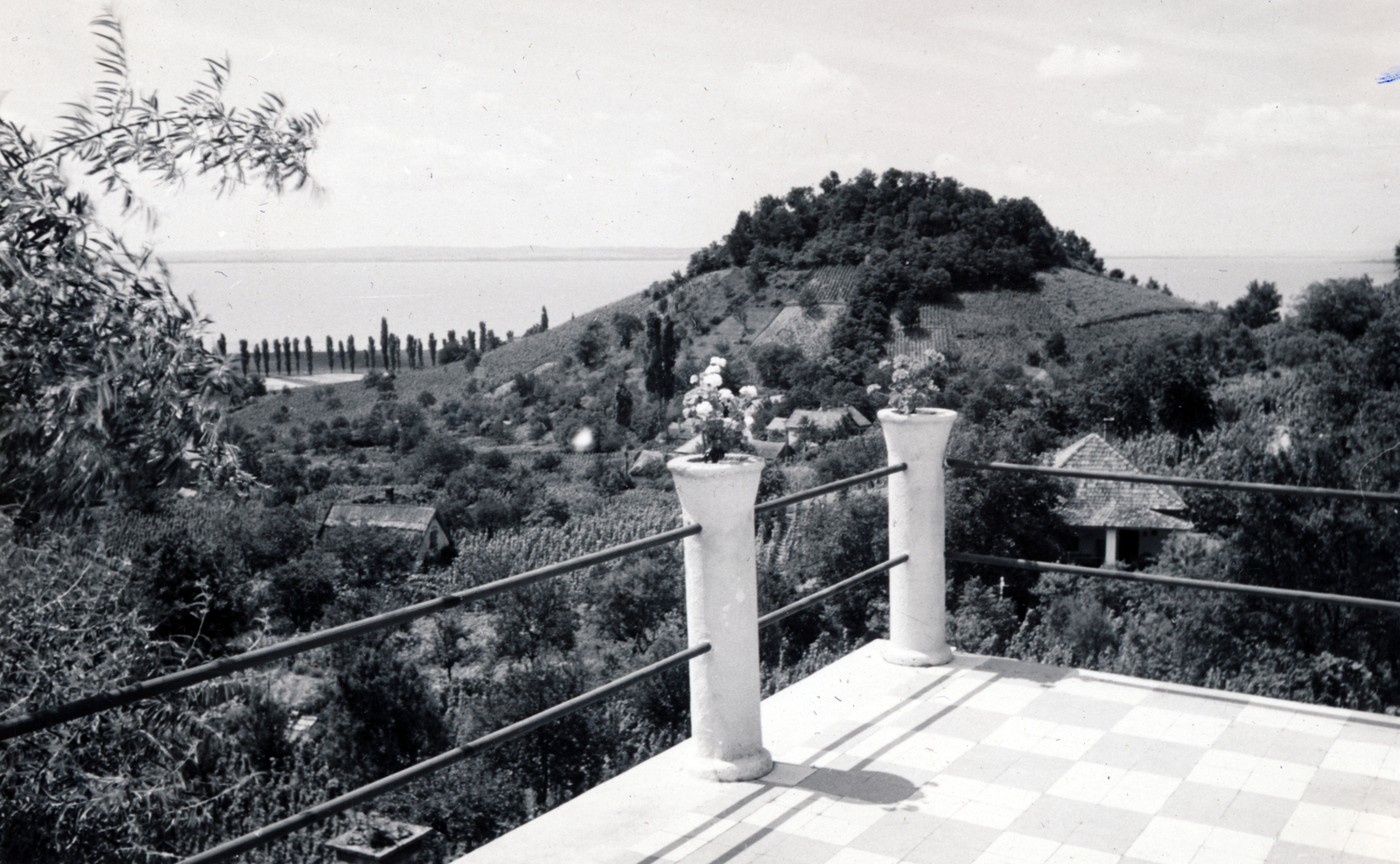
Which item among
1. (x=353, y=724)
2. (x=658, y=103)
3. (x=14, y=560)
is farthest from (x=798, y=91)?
(x=14, y=560)

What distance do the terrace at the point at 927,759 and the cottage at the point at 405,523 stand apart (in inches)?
1991

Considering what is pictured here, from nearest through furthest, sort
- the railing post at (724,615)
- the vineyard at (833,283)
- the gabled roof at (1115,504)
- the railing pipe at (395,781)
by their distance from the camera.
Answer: the railing pipe at (395,781) → the railing post at (724,615) → the gabled roof at (1115,504) → the vineyard at (833,283)

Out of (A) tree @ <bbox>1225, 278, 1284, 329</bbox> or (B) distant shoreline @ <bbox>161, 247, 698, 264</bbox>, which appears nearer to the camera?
(B) distant shoreline @ <bbox>161, 247, 698, 264</bbox>

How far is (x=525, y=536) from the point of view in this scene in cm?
5469

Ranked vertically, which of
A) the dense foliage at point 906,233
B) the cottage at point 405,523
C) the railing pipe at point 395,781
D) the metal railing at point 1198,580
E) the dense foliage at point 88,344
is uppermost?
the dense foliage at point 906,233

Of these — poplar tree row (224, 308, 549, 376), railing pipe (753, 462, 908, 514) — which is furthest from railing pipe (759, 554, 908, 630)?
poplar tree row (224, 308, 549, 376)

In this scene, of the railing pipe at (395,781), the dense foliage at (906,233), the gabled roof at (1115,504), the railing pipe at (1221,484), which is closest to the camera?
the railing pipe at (395,781)

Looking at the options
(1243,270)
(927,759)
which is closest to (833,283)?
(1243,270)

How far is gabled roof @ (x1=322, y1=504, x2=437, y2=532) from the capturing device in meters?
53.6

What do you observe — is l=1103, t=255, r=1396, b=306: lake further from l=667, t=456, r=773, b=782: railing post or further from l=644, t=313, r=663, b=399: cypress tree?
l=644, t=313, r=663, b=399: cypress tree

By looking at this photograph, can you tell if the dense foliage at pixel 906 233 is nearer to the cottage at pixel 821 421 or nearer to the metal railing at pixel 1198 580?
the cottage at pixel 821 421

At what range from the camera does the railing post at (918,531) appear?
422 cm

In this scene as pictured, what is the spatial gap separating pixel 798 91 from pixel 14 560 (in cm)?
5960

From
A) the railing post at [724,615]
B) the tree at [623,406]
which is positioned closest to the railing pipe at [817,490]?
the railing post at [724,615]
